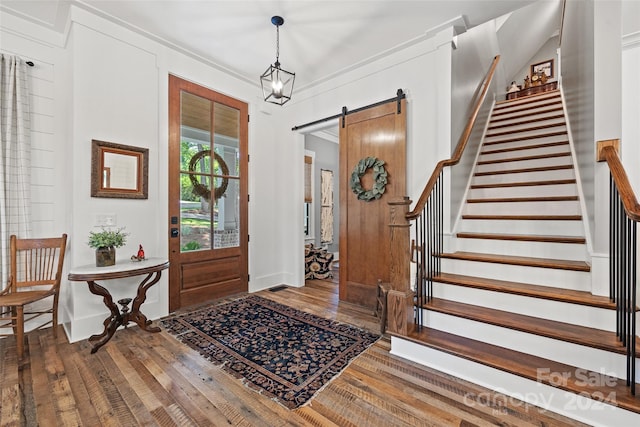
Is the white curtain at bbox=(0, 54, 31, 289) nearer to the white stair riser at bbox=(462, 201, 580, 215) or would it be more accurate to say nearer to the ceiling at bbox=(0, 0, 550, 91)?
the ceiling at bbox=(0, 0, 550, 91)

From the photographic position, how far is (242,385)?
1949 millimetres

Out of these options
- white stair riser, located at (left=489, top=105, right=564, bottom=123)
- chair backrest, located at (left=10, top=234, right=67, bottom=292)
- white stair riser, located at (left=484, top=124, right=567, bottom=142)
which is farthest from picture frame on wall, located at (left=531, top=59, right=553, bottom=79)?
chair backrest, located at (left=10, top=234, right=67, bottom=292)

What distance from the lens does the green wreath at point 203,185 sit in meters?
3.54

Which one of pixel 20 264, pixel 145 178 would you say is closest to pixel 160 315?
pixel 20 264

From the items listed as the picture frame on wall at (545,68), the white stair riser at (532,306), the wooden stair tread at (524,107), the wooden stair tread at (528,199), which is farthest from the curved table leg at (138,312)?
the picture frame on wall at (545,68)

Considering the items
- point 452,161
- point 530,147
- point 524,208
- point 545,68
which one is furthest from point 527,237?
point 545,68

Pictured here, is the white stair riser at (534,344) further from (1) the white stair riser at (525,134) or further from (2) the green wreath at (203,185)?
(1) the white stair riser at (525,134)

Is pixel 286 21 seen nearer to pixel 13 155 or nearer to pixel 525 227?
pixel 13 155

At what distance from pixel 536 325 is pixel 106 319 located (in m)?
3.55

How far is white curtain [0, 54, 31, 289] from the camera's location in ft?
8.35

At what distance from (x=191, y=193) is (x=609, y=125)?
13.0 ft

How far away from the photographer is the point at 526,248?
264cm

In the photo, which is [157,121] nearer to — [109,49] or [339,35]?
[109,49]

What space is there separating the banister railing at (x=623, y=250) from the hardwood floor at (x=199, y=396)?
0.63m
